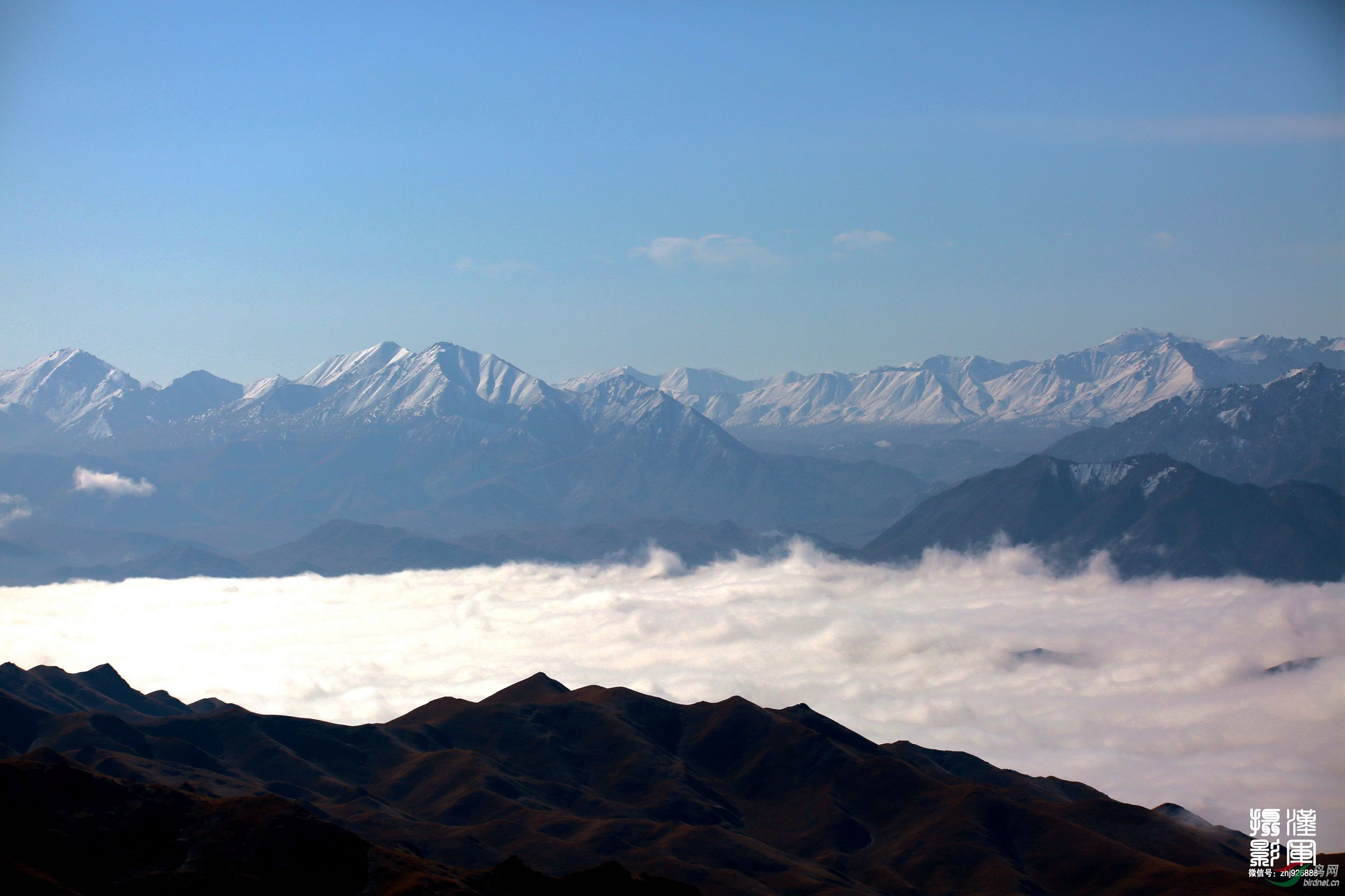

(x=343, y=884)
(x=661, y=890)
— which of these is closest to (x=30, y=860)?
(x=343, y=884)

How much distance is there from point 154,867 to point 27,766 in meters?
31.2

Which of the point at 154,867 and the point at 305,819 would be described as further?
the point at 305,819

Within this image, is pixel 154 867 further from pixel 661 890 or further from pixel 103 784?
pixel 661 890

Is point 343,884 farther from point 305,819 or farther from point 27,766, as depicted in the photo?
point 27,766

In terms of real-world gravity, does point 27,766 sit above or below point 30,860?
above

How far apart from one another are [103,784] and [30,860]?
21.3 m

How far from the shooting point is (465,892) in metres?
179

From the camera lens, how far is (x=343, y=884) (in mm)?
183125

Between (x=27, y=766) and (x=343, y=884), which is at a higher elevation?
(x=27, y=766)

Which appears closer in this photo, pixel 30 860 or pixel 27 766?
pixel 30 860

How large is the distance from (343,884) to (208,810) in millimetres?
27880

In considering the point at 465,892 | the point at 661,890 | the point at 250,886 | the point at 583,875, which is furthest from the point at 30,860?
the point at 661,890

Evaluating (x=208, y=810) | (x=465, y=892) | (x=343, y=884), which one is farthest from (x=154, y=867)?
(x=465, y=892)

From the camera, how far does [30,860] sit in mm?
171375
